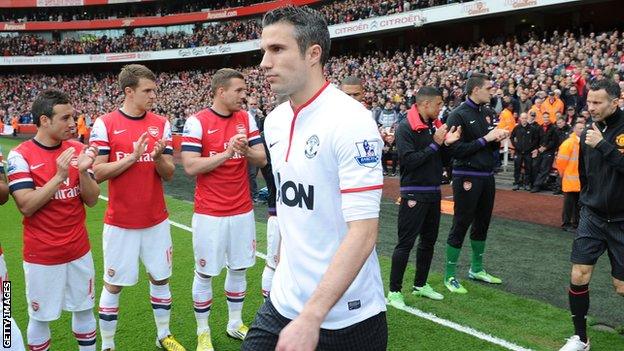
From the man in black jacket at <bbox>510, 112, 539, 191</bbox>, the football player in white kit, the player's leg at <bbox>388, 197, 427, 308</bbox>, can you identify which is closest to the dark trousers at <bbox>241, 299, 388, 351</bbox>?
the football player in white kit

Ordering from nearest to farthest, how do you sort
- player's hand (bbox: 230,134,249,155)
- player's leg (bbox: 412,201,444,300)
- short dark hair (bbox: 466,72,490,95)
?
player's hand (bbox: 230,134,249,155)
player's leg (bbox: 412,201,444,300)
short dark hair (bbox: 466,72,490,95)

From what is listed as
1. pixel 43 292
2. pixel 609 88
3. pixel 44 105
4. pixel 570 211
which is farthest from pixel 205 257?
pixel 570 211

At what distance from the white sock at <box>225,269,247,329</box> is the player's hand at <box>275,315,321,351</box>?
3090mm

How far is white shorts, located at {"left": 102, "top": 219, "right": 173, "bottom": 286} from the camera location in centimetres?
434

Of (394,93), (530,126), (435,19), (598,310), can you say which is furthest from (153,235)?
(435,19)

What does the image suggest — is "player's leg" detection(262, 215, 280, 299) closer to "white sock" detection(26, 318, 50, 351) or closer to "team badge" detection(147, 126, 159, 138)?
"team badge" detection(147, 126, 159, 138)

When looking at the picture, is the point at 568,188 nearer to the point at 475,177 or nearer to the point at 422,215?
the point at 475,177

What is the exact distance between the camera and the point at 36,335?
3865mm

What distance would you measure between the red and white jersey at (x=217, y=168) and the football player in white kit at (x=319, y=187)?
Result: 226 centimetres

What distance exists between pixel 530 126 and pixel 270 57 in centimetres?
1272

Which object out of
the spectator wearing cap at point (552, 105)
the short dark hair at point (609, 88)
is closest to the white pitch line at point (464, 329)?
the short dark hair at point (609, 88)

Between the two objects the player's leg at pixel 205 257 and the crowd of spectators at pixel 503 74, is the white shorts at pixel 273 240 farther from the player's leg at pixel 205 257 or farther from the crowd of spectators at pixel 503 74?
the crowd of spectators at pixel 503 74

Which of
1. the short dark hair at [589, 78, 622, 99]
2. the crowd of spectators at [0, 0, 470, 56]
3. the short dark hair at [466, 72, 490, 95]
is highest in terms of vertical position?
the crowd of spectators at [0, 0, 470, 56]

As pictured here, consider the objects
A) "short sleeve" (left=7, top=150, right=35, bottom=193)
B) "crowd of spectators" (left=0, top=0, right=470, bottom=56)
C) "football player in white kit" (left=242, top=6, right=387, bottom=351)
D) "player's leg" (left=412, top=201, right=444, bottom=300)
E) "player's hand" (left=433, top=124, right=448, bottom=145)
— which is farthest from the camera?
"crowd of spectators" (left=0, top=0, right=470, bottom=56)
